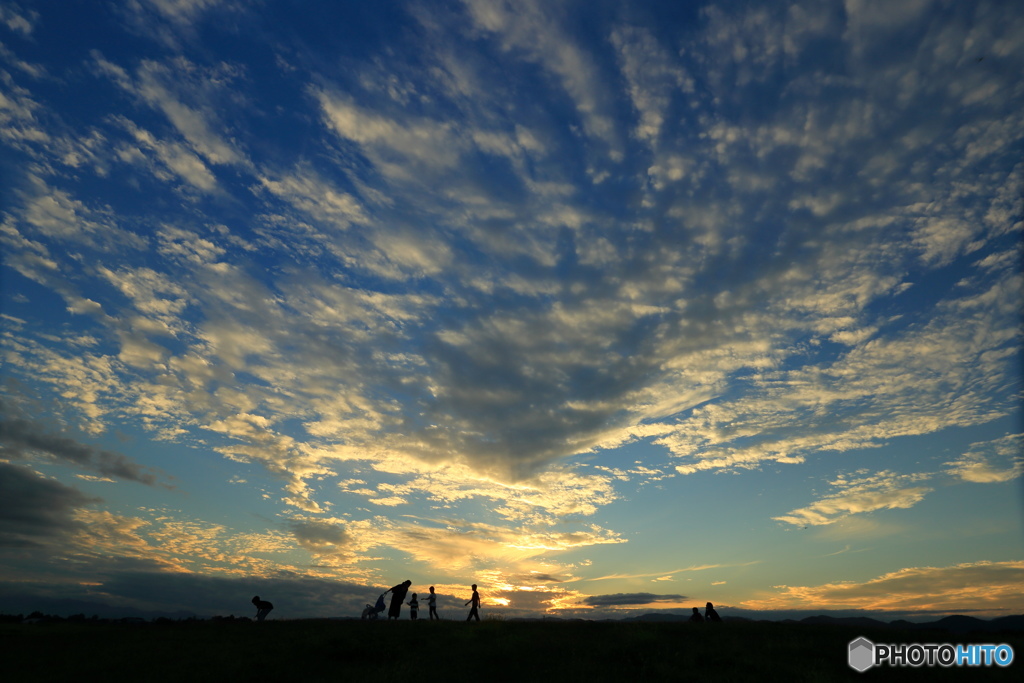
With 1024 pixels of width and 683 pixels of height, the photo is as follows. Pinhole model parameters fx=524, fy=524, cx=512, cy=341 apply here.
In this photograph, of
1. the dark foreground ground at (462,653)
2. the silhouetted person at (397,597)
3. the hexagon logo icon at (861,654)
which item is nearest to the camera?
the dark foreground ground at (462,653)

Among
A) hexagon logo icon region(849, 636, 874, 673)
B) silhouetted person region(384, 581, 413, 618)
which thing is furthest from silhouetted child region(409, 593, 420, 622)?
hexagon logo icon region(849, 636, 874, 673)

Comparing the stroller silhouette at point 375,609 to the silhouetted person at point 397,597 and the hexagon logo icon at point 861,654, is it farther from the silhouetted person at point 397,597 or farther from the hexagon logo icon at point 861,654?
the hexagon logo icon at point 861,654

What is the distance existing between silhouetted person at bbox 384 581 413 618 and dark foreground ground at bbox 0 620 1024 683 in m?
3.15

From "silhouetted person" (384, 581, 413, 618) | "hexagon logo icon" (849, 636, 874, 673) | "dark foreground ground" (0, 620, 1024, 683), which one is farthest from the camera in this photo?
"silhouetted person" (384, 581, 413, 618)

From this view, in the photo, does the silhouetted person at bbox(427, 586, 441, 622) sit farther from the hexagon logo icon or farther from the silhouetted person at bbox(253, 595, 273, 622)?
the hexagon logo icon

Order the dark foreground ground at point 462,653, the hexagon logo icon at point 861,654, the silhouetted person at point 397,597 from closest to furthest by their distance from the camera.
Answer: the dark foreground ground at point 462,653 → the hexagon logo icon at point 861,654 → the silhouetted person at point 397,597

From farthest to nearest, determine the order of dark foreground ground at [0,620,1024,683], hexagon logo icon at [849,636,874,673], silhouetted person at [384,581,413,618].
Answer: silhouetted person at [384,581,413,618], hexagon logo icon at [849,636,874,673], dark foreground ground at [0,620,1024,683]

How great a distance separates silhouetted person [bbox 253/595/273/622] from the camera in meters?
37.2

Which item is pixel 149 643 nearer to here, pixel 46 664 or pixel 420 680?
pixel 46 664

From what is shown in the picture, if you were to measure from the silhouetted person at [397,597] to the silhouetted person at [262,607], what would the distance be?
340 inches

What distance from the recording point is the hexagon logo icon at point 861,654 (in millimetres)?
24562

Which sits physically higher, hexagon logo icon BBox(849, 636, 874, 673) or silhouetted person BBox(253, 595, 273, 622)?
silhouetted person BBox(253, 595, 273, 622)

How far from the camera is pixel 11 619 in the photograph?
44312 millimetres

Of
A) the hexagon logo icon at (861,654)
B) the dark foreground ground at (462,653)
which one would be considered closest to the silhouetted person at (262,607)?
the dark foreground ground at (462,653)
